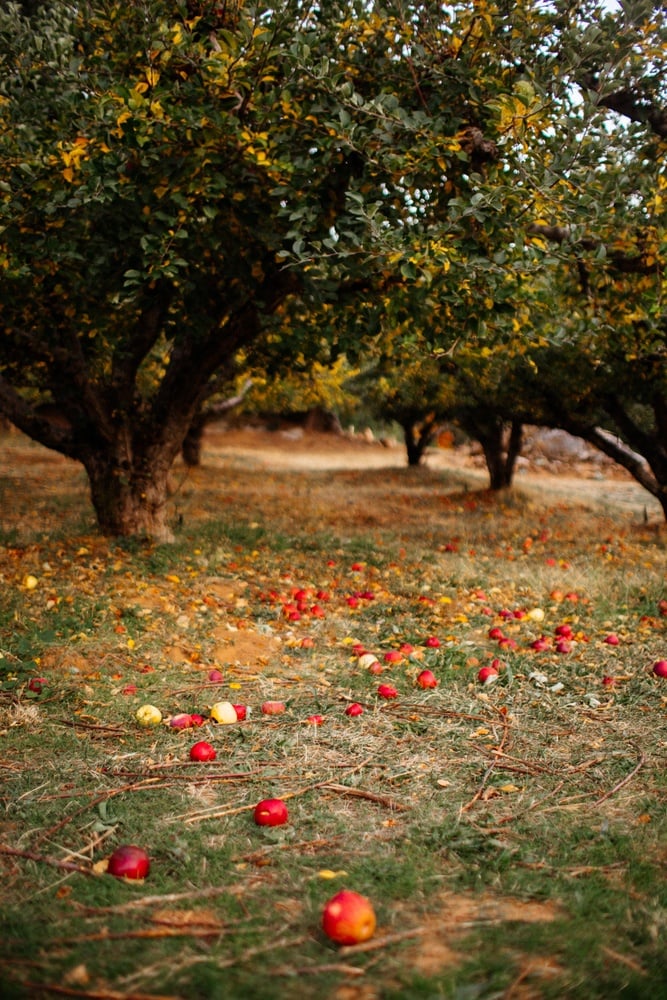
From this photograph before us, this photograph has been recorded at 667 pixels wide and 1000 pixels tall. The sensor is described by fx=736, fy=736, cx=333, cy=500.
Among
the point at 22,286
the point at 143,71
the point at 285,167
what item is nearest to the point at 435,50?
the point at 285,167

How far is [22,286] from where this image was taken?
7488mm

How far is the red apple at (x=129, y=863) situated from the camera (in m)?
2.95

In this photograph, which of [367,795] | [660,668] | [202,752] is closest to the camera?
[367,795]

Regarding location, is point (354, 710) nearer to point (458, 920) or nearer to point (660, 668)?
point (458, 920)

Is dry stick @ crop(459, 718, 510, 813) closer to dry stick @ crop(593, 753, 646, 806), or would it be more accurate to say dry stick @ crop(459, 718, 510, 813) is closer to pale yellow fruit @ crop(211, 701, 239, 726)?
dry stick @ crop(593, 753, 646, 806)

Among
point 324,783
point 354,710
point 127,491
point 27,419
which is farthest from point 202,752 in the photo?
point 27,419

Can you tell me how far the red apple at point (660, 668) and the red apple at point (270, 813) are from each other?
333cm

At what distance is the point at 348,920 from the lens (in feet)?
8.21

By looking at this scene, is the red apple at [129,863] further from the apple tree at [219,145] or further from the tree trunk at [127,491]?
the tree trunk at [127,491]

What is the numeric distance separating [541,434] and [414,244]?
2508 cm

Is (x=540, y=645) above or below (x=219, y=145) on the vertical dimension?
below

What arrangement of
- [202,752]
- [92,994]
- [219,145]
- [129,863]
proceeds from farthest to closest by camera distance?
[219,145] < [202,752] < [129,863] < [92,994]

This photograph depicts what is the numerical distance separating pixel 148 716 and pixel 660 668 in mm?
3704

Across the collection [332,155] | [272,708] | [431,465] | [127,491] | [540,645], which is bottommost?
[272,708]
